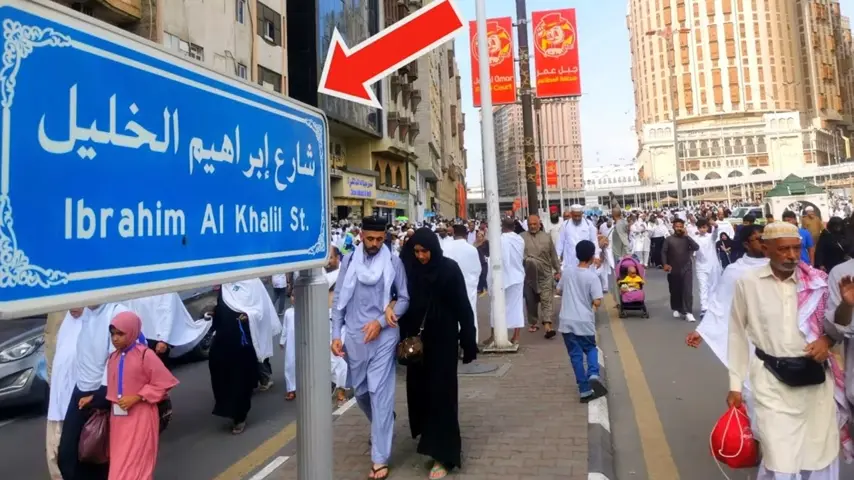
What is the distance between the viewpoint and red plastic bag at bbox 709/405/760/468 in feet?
9.86

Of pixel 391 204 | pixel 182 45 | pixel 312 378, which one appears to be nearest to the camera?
pixel 312 378

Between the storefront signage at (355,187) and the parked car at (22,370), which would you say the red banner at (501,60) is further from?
the storefront signage at (355,187)

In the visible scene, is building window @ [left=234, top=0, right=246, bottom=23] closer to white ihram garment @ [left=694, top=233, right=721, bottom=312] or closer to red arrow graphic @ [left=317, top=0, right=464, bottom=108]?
white ihram garment @ [left=694, top=233, right=721, bottom=312]

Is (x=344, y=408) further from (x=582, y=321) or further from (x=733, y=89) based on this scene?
(x=733, y=89)

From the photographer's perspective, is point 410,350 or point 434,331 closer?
point 410,350

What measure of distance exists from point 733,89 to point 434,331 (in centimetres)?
9201

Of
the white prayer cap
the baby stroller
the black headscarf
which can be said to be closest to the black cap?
the black headscarf

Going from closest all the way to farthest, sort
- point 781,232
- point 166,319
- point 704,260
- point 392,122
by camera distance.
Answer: point 781,232 → point 166,319 → point 704,260 → point 392,122

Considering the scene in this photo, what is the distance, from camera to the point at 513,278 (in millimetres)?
8406

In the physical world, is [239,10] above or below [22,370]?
above

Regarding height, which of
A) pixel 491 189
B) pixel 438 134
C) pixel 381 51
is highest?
pixel 438 134

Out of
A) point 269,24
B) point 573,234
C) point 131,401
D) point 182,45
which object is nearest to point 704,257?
point 573,234

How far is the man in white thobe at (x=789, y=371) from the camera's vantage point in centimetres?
291

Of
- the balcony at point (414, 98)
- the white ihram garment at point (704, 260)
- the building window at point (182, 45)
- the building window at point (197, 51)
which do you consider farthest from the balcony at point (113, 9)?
the balcony at point (414, 98)
